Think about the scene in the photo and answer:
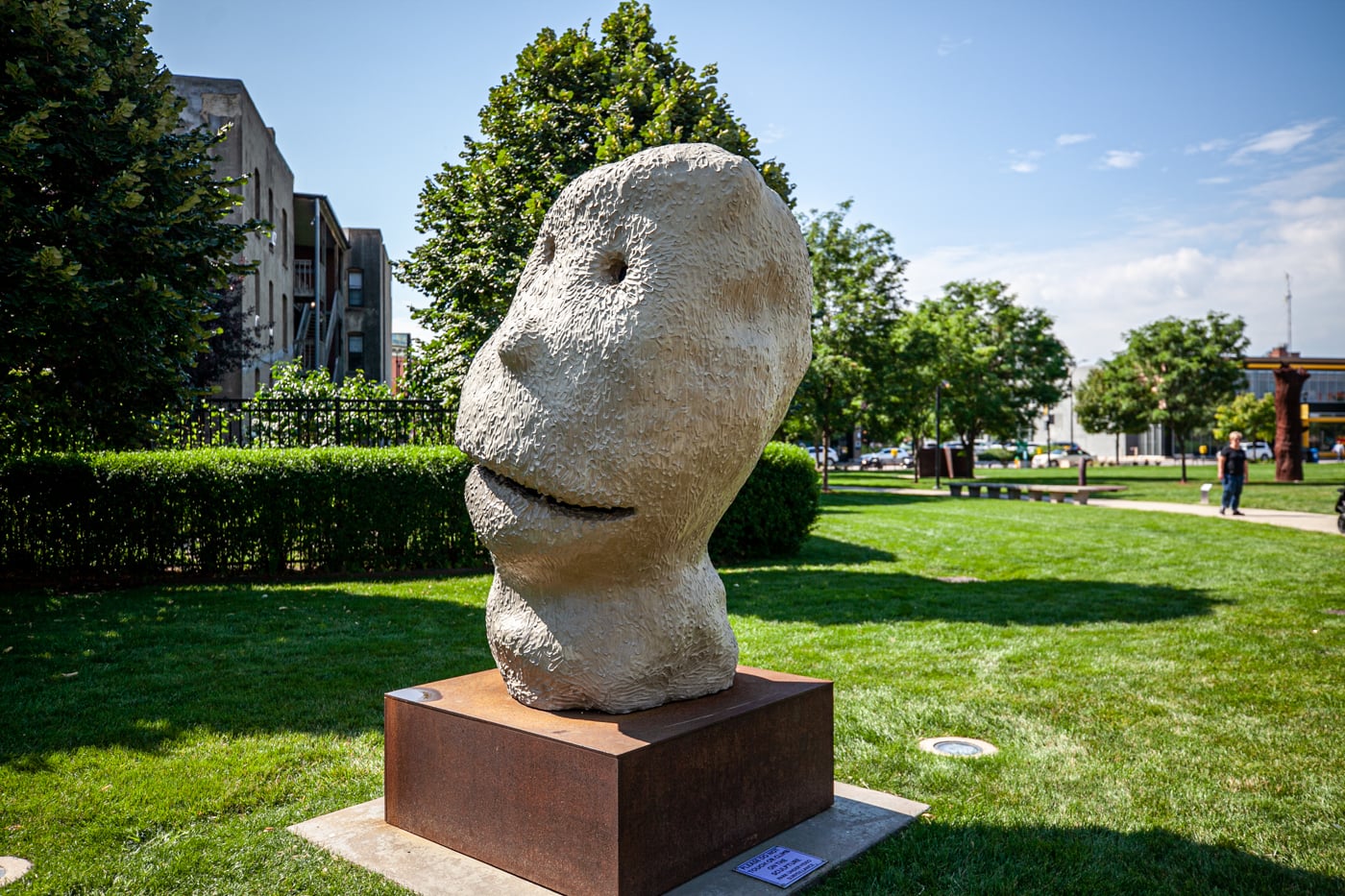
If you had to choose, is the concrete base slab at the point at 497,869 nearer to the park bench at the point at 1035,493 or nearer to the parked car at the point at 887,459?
the park bench at the point at 1035,493

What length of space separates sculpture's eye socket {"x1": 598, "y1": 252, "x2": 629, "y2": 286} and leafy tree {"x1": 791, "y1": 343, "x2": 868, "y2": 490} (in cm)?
2365

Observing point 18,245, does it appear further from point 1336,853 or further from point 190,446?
point 1336,853

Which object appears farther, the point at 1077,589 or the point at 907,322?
the point at 907,322

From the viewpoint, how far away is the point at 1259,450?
67.8m

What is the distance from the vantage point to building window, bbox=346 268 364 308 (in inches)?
1817

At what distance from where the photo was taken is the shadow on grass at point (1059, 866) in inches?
152

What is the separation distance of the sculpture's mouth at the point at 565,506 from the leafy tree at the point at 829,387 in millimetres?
23669

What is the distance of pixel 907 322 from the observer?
115 feet

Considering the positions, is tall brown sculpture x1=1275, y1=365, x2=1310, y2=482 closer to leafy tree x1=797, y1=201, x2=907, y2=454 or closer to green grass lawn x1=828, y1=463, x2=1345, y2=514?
green grass lawn x1=828, y1=463, x2=1345, y2=514

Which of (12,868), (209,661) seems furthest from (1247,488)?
(12,868)

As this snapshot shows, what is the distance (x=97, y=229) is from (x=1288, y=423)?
37.3 metres

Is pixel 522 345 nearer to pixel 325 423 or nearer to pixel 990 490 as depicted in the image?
pixel 325 423

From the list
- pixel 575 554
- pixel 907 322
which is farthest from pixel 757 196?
pixel 907 322

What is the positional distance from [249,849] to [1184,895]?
4.07 metres
